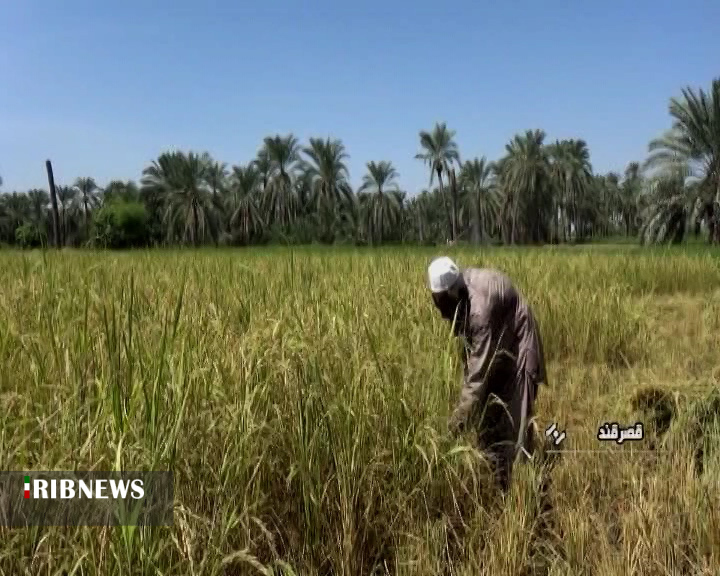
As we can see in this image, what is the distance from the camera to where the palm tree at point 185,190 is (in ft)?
128

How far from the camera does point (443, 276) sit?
2.46 metres

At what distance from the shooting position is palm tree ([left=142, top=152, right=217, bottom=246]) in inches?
1535

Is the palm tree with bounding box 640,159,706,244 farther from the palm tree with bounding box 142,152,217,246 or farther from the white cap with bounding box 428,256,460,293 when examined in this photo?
the palm tree with bounding box 142,152,217,246

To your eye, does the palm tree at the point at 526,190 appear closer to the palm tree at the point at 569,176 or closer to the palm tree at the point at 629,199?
the palm tree at the point at 569,176

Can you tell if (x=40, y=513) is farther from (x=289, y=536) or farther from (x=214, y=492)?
(x=289, y=536)

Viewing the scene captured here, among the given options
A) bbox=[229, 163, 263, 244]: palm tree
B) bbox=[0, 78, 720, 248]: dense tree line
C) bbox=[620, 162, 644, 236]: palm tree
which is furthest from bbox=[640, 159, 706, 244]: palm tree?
bbox=[620, 162, 644, 236]: palm tree

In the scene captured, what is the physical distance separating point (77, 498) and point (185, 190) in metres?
40.5

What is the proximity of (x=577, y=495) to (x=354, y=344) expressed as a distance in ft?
3.53

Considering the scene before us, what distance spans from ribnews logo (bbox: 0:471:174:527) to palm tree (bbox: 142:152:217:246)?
3875 cm

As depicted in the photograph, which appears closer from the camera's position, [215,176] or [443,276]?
[443,276]

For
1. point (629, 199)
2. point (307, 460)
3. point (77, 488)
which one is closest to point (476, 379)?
point (307, 460)

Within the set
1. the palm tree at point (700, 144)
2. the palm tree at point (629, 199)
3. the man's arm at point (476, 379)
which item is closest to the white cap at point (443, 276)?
the man's arm at point (476, 379)

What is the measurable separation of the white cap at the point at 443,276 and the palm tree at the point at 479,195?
46.6 m

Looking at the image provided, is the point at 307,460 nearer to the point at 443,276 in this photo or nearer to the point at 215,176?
the point at 443,276
